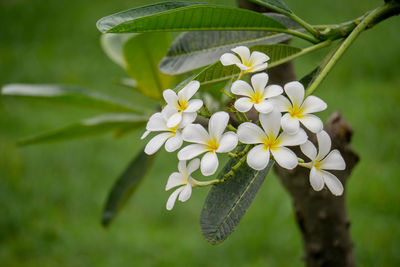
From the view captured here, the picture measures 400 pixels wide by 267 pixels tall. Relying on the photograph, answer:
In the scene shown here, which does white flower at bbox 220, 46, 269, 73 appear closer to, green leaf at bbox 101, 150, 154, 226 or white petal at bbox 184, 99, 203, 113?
white petal at bbox 184, 99, 203, 113

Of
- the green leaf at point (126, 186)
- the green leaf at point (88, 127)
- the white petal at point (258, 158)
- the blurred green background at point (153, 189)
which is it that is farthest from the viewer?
the blurred green background at point (153, 189)

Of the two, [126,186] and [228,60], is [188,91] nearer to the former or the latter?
[228,60]

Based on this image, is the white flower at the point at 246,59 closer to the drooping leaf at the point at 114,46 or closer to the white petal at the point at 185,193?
the white petal at the point at 185,193

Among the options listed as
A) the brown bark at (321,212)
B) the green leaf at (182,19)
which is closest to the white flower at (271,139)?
the green leaf at (182,19)

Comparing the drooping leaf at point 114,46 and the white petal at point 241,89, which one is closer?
the white petal at point 241,89

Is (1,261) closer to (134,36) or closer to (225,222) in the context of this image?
(134,36)

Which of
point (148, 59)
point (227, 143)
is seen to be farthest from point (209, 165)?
point (148, 59)
